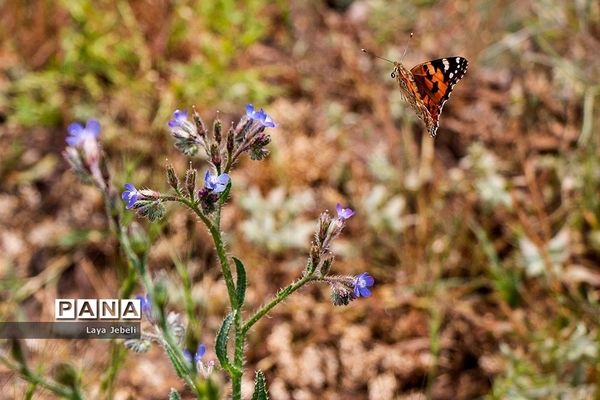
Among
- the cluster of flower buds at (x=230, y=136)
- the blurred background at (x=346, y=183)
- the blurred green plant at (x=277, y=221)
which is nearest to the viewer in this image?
the cluster of flower buds at (x=230, y=136)

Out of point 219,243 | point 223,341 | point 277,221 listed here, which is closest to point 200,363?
point 223,341

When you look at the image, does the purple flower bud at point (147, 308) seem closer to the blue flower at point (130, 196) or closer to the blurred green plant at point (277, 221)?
the blue flower at point (130, 196)

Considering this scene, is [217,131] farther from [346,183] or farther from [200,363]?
[346,183]

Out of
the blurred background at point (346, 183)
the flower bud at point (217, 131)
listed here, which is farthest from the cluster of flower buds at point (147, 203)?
the blurred background at point (346, 183)

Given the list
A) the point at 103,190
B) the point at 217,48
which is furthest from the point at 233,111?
the point at 103,190

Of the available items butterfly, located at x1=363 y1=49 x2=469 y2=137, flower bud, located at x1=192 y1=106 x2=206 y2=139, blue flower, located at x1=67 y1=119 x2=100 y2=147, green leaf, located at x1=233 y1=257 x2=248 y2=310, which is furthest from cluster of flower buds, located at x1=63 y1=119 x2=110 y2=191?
butterfly, located at x1=363 y1=49 x2=469 y2=137

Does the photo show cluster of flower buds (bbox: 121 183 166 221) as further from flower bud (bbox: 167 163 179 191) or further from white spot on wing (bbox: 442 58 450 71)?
white spot on wing (bbox: 442 58 450 71)

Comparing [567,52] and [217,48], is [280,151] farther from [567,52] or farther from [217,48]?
[567,52]
